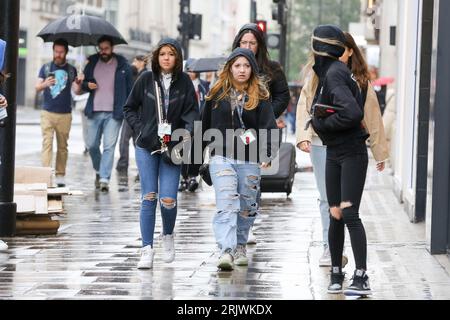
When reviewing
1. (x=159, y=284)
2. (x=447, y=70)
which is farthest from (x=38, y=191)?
(x=447, y=70)

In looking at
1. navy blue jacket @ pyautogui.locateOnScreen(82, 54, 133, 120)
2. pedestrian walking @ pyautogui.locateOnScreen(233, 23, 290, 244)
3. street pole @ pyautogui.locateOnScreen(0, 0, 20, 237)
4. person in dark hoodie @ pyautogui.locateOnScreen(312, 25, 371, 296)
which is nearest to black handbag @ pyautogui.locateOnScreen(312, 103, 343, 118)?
person in dark hoodie @ pyautogui.locateOnScreen(312, 25, 371, 296)

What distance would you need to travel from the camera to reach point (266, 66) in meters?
10.6

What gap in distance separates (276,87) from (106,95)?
613 cm

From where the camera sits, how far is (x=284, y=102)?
10.5 metres

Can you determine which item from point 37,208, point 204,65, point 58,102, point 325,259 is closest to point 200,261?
point 325,259

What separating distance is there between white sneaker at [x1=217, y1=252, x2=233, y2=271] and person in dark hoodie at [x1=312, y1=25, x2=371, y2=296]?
3.43 feet

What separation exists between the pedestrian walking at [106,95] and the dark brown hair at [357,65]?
25.1ft

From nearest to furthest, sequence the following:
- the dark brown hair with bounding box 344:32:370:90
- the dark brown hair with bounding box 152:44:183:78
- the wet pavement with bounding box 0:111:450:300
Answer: the wet pavement with bounding box 0:111:450:300
the dark brown hair with bounding box 344:32:370:90
the dark brown hair with bounding box 152:44:183:78

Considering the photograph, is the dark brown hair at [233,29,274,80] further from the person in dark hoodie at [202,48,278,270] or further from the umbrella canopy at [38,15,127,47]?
the umbrella canopy at [38,15,127,47]

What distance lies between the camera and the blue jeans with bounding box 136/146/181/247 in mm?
9594

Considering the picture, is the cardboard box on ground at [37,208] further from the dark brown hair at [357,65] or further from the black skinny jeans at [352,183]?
the black skinny jeans at [352,183]

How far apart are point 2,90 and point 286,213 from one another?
3.92 meters
